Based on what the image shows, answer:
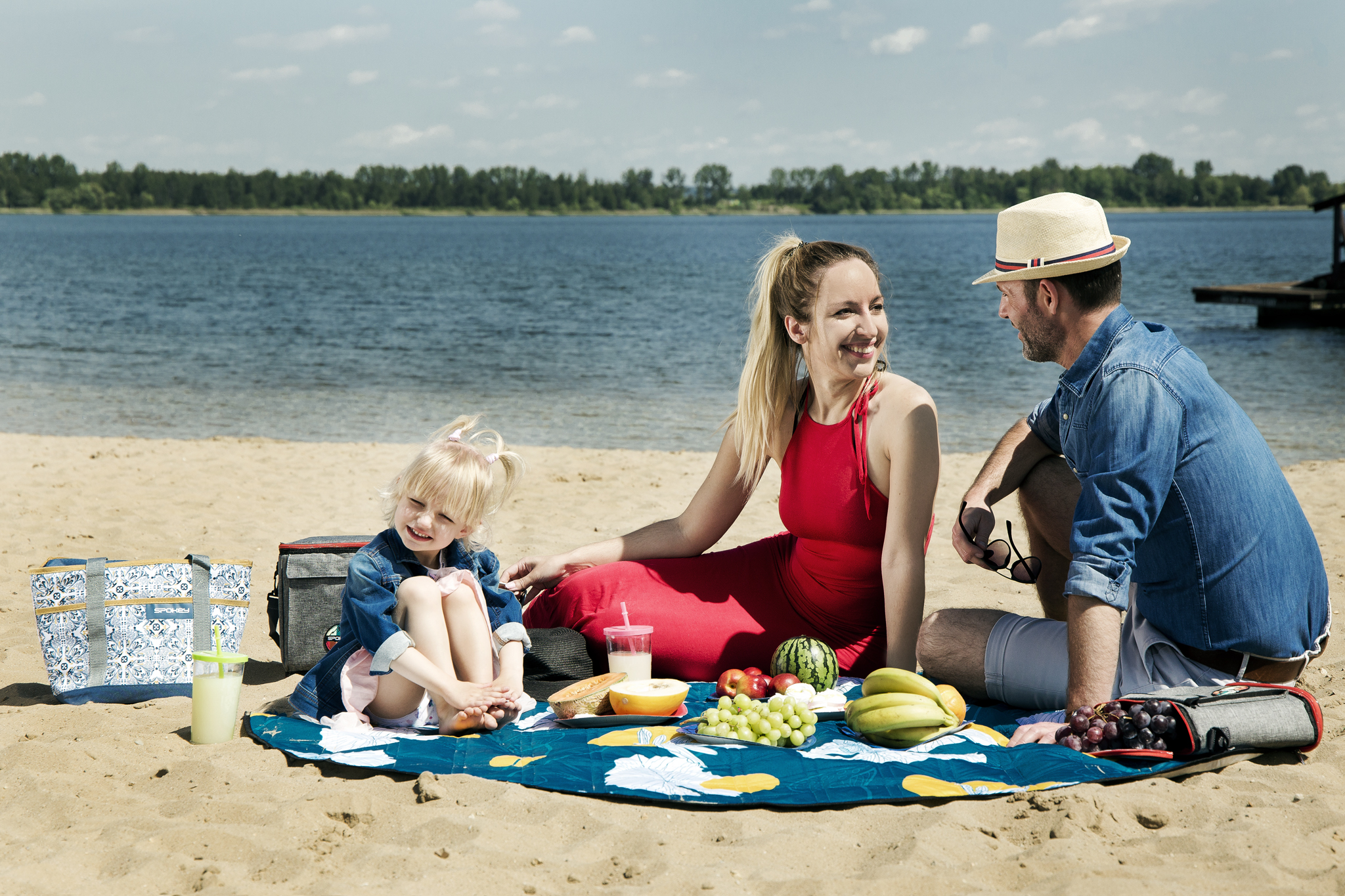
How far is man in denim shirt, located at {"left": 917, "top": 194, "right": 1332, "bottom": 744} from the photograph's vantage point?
311cm

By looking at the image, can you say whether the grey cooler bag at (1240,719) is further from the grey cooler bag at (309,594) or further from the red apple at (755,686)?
the grey cooler bag at (309,594)

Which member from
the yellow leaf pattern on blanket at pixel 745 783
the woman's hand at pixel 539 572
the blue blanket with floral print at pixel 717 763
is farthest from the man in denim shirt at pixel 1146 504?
the woman's hand at pixel 539 572

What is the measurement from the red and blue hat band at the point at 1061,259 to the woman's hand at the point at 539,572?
7.21ft

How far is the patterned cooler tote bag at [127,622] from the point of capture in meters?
3.93

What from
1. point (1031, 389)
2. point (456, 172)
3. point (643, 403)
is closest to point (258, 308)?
point (643, 403)

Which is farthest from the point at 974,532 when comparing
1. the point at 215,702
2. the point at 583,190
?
the point at 583,190

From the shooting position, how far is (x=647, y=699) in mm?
3779

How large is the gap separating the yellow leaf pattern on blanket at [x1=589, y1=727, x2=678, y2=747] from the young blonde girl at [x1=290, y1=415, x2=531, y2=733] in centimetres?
34

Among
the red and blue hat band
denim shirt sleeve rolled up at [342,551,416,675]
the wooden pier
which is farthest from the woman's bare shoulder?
the wooden pier

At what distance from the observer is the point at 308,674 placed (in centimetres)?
381

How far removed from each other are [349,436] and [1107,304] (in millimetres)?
10504

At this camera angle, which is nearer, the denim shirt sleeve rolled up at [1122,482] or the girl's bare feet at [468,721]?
the denim shirt sleeve rolled up at [1122,482]

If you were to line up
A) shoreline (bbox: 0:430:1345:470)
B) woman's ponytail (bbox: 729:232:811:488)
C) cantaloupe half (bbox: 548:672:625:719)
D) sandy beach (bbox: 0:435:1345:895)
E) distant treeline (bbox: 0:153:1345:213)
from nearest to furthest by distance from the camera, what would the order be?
1. sandy beach (bbox: 0:435:1345:895)
2. cantaloupe half (bbox: 548:672:625:719)
3. woman's ponytail (bbox: 729:232:811:488)
4. shoreline (bbox: 0:430:1345:470)
5. distant treeline (bbox: 0:153:1345:213)

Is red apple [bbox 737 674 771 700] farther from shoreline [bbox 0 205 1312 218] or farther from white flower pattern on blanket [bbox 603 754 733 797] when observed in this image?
shoreline [bbox 0 205 1312 218]
